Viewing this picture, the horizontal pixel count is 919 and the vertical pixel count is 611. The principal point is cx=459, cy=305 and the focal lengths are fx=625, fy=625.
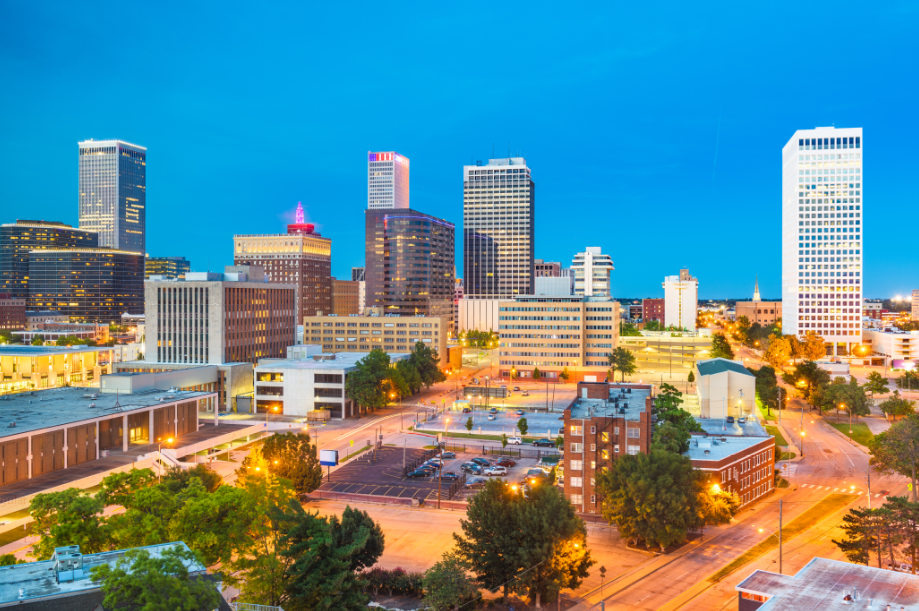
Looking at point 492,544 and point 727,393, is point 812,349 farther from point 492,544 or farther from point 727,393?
point 492,544

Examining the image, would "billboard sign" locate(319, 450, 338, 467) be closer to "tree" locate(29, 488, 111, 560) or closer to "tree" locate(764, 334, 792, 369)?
"tree" locate(29, 488, 111, 560)

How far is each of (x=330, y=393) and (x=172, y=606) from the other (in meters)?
92.1

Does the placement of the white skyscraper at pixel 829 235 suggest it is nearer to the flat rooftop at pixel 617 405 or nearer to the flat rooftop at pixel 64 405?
the flat rooftop at pixel 617 405

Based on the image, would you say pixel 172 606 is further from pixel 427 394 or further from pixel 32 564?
pixel 427 394

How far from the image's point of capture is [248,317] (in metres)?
139

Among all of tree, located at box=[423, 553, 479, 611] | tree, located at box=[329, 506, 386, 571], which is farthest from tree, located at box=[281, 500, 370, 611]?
tree, located at box=[423, 553, 479, 611]

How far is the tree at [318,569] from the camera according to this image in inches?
1492

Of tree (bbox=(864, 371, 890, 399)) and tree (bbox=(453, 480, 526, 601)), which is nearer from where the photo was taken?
tree (bbox=(453, 480, 526, 601))

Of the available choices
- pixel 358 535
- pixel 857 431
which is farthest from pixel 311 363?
pixel 857 431

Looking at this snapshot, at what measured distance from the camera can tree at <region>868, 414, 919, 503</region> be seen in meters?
68.1

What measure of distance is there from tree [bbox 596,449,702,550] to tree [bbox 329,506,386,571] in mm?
21692

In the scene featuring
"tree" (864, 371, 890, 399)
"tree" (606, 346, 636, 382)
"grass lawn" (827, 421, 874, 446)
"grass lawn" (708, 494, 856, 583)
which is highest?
"tree" (606, 346, 636, 382)

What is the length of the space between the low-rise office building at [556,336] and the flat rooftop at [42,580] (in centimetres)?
13639

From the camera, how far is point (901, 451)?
2689 inches
